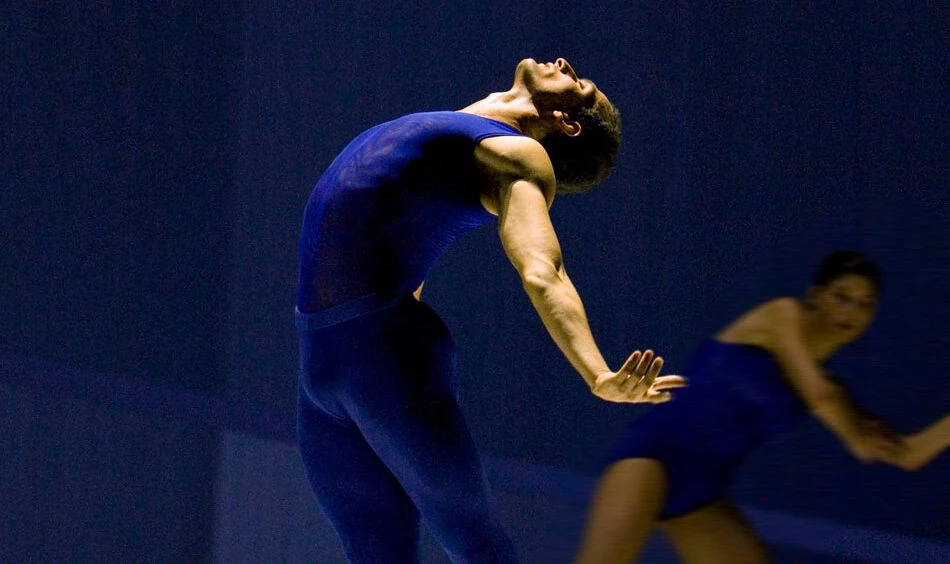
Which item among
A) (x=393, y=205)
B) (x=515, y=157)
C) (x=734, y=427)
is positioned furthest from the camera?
(x=393, y=205)

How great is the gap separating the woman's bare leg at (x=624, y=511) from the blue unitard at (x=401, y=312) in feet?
1.58

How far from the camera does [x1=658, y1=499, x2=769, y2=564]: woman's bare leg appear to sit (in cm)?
Result: 144

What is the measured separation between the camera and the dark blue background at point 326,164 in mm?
2443

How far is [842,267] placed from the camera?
54.9 inches

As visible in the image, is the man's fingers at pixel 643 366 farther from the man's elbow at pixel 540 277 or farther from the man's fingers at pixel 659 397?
the man's elbow at pixel 540 277

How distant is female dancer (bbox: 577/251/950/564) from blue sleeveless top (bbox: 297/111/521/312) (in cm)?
66

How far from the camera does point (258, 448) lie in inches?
152

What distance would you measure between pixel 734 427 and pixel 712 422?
4cm

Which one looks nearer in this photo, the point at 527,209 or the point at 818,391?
the point at 818,391

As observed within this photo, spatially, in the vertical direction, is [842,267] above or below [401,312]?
above

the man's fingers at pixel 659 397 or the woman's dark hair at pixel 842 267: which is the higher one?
the woman's dark hair at pixel 842 267

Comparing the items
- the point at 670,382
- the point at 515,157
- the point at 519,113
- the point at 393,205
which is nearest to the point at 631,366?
the point at 670,382

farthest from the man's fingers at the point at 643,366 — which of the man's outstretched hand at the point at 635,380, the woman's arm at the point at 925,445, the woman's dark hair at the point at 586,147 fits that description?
the woman's dark hair at the point at 586,147

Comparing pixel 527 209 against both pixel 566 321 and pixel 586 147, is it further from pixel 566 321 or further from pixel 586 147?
pixel 586 147
